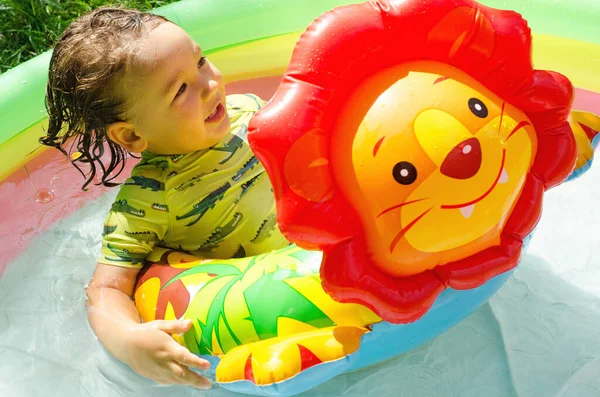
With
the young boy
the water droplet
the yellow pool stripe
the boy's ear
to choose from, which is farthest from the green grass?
the boy's ear

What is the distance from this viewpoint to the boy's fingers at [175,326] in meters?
1.51

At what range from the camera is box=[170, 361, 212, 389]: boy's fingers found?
4.96 feet

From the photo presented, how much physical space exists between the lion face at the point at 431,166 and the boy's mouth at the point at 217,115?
55 centimetres

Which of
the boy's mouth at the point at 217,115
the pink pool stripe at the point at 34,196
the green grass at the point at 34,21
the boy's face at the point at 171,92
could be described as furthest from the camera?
the green grass at the point at 34,21

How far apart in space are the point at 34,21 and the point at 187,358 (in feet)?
5.71

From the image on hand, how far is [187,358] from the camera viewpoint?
1492mm

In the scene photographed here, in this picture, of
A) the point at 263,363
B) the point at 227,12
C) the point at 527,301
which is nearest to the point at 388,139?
the point at 263,363

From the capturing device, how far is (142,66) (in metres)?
1.58

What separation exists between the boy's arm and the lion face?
482mm

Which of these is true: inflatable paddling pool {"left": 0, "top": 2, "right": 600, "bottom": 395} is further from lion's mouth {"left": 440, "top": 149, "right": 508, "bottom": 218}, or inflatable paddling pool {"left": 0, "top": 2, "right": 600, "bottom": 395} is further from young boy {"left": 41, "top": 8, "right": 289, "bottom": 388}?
lion's mouth {"left": 440, "top": 149, "right": 508, "bottom": 218}

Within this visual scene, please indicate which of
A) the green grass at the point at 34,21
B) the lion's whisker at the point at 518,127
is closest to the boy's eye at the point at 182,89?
the lion's whisker at the point at 518,127

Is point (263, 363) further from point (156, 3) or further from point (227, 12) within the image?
point (156, 3)

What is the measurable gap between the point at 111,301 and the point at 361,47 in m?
0.81

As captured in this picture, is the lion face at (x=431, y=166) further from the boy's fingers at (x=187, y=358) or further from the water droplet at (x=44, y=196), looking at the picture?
the water droplet at (x=44, y=196)
